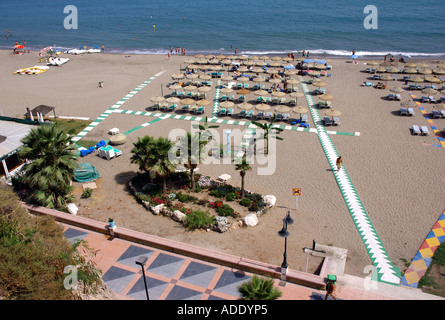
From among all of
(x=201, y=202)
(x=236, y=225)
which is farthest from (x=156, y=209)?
(x=236, y=225)

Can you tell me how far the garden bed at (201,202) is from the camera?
20312 millimetres

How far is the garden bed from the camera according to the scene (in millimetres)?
20312

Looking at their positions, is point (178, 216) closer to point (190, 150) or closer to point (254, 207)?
point (190, 150)

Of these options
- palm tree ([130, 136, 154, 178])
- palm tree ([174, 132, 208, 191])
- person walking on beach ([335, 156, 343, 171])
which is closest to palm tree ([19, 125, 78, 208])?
palm tree ([130, 136, 154, 178])

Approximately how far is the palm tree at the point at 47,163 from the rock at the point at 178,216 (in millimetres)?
6223

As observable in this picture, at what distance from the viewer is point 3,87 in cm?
4356

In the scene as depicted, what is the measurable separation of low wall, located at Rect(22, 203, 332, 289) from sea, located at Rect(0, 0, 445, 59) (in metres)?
50.7

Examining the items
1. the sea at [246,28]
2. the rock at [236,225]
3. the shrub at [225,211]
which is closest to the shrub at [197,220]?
the shrub at [225,211]

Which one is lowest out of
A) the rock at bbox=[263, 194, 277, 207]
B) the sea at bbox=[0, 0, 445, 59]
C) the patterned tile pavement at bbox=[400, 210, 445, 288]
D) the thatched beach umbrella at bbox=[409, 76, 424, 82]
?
the patterned tile pavement at bbox=[400, 210, 445, 288]

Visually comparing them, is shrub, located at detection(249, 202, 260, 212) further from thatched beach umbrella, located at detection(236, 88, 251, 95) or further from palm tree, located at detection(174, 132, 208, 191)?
thatched beach umbrella, located at detection(236, 88, 251, 95)

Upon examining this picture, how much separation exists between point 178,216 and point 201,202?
2.25 meters
